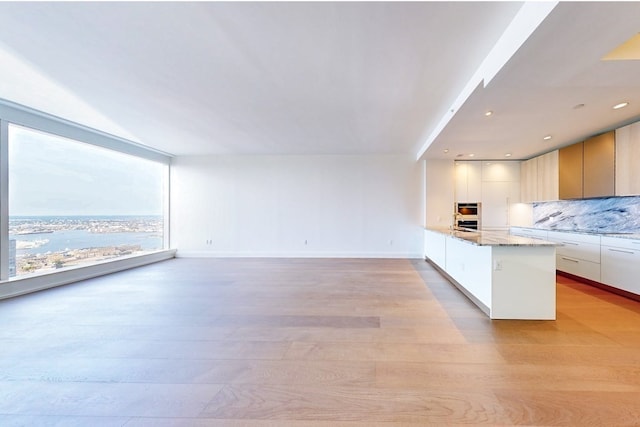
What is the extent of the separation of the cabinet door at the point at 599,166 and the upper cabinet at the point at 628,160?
94 millimetres

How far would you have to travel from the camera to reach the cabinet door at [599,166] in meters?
4.26

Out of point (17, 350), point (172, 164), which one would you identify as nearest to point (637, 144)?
point (17, 350)

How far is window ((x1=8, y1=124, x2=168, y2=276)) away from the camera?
4.24m

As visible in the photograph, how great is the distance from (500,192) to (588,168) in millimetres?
1992

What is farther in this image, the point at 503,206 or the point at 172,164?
the point at 172,164

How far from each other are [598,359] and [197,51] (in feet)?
15.1

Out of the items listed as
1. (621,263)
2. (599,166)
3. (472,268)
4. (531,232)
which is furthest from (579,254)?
(472,268)

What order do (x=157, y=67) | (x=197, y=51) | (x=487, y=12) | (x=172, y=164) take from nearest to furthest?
(x=487, y=12) → (x=197, y=51) → (x=157, y=67) → (x=172, y=164)

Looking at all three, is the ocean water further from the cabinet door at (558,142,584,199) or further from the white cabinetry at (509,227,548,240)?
the cabinet door at (558,142,584,199)

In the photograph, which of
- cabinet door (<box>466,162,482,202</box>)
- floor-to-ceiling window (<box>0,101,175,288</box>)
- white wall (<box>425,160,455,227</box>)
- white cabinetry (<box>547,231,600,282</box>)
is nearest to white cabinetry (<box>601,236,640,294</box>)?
white cabinetry (<box>547,231,600,282</box>)

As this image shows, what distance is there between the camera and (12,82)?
333 cm

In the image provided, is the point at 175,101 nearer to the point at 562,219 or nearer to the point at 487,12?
the point at 487,12

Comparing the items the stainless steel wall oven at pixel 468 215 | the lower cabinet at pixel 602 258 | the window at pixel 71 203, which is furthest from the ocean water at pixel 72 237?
the stainless steel wall oven at pixel 468 215

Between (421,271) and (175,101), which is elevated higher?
(175,101)
